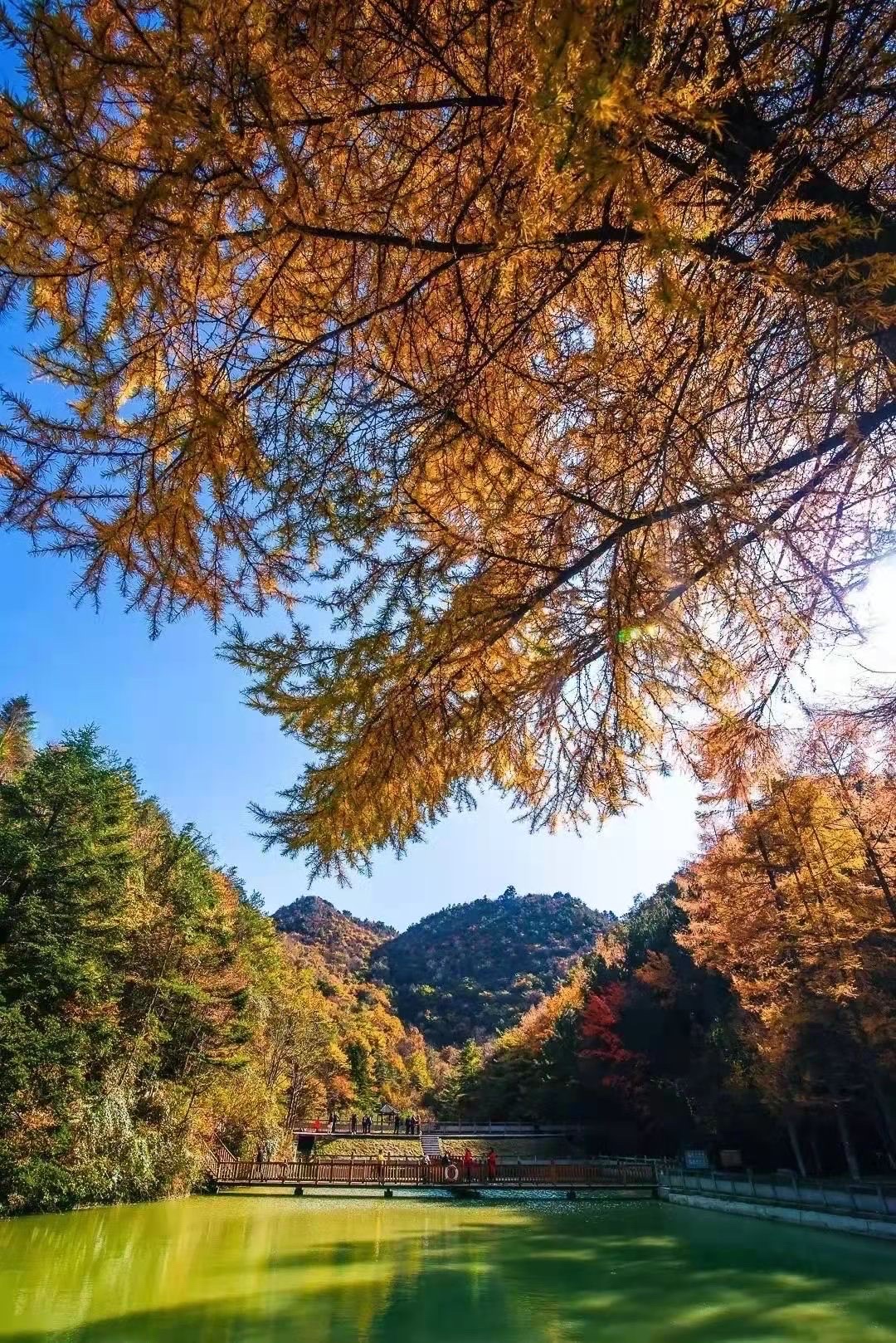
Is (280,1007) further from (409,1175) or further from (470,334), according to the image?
(470,334)

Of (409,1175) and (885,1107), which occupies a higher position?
(885,1107)

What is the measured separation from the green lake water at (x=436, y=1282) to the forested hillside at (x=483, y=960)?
158ft

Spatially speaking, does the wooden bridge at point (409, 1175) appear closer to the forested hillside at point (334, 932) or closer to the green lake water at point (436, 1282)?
the green lake water at point (436, 1282)

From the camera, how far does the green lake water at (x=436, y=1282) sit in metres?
6.38

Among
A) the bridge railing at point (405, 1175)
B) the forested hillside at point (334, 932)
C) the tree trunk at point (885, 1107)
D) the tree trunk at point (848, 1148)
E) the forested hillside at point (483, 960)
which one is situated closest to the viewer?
the tree trunk at point (885, 1107)

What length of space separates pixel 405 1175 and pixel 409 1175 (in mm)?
119

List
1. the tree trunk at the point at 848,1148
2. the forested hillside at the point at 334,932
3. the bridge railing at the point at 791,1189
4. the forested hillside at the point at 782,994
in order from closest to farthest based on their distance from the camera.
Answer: the forested hillside at the point at 782,994
the bridge railing at the point at 791,1189
the tree trunk at the point at 848,1148
the forested hillside at the point at 334,932

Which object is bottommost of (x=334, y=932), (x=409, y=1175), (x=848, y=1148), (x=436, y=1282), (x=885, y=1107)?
(x=436, y=1282)

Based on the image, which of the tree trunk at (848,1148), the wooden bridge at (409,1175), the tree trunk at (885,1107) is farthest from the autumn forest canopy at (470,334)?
the wooden bridge at (409,1175)

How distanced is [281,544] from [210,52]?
5.62ft

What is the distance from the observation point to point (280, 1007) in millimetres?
28016

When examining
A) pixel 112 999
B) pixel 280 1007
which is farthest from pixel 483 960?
pixel 112 999

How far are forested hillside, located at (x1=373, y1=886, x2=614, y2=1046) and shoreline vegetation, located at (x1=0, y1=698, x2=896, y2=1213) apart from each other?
35149 millimetres

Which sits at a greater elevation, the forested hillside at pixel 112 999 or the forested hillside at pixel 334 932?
the forested hillside at pixel 334 932
